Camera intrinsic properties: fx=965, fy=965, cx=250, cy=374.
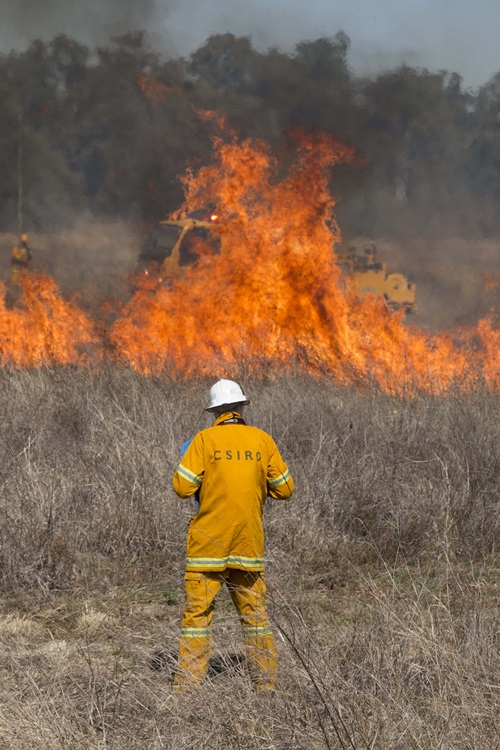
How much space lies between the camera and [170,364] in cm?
1195

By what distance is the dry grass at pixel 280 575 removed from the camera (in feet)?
10.8

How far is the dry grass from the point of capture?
3285 mm

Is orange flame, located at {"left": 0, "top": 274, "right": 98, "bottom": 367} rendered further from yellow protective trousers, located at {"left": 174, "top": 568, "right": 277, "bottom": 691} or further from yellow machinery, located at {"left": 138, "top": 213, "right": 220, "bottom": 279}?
yellow protective trousers, located at {"left": 174, "top": 568, "right": 277, "bottom": 691}

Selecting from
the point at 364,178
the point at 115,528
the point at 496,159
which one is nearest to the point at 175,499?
the point at 115,528

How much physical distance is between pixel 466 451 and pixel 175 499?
2635 mm

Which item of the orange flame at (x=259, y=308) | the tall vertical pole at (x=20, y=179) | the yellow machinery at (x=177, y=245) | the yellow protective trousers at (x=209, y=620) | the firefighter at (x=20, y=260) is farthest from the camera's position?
the tall vertical pole at (x=20, y=179)

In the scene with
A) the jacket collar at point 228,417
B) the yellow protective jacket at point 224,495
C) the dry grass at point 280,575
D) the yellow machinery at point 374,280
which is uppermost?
the yellow machinery at point 374,280

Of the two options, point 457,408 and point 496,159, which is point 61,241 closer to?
point 496,159

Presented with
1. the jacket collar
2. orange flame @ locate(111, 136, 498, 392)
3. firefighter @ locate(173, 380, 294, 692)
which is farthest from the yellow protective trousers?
orange flame @ locate(111, 136, 498, 392)

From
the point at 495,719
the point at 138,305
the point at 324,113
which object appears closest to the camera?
the point at 495,719

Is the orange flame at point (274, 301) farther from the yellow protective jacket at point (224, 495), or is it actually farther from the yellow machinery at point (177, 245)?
the yellow protective jacket at point (224, 495)

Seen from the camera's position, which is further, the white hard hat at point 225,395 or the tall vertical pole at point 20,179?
the tall vertical pole at point 20,179

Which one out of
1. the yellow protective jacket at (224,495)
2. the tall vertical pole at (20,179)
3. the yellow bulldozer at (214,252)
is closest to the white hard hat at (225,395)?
the yellow protective jacket at (224,495)

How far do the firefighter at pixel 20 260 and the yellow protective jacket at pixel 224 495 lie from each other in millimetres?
13272
